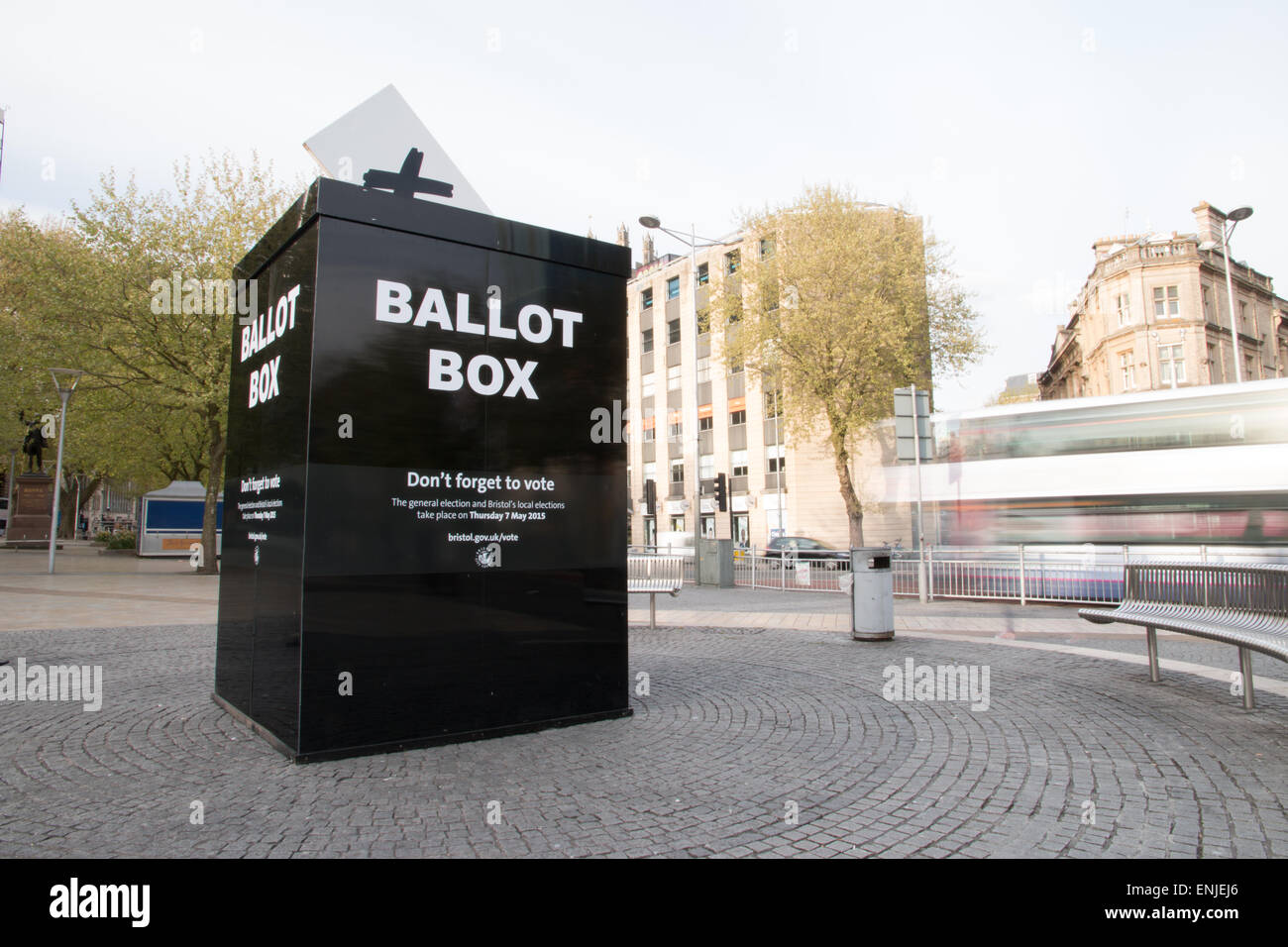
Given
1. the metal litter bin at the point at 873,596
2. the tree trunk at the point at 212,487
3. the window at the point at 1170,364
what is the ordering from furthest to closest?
the window at the point at 1170,364 → the tree trunk at the point at 212,487 → the metal litter bin at the point at 873,596

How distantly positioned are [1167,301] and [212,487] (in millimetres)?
54079

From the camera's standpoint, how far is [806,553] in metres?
26.8

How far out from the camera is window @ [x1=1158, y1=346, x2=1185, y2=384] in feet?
156

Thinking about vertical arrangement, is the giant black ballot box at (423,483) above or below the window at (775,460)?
below

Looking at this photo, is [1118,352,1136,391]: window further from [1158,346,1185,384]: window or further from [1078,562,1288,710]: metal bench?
[1078,562,1288,710]: metal bench

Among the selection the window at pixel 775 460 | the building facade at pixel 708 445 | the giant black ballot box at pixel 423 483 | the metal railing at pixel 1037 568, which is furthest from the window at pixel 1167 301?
the giant black ballot box at pixel 423 483

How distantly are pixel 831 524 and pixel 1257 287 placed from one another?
40.7m

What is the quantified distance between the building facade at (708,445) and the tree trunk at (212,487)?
62.2 ft

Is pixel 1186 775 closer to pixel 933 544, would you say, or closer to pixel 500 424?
pixel 500 424

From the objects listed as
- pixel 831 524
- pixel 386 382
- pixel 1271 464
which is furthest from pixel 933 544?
pixel 831 524

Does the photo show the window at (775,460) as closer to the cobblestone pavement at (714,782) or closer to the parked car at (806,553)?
the parked car at (806,553)

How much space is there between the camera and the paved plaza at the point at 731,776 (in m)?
3.29

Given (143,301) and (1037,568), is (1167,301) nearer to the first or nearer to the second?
(1037,568)

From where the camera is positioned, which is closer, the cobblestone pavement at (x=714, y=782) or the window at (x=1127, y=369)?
the cobblestone pavement at (x=714, y=782)
